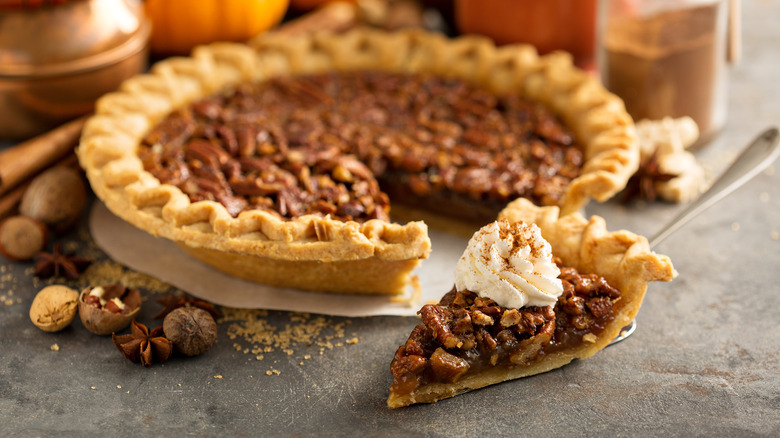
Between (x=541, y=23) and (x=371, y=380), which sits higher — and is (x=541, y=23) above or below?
above

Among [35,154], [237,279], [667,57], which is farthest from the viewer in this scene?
[667,57]

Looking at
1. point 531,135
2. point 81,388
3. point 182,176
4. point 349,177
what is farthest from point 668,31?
point 81,388

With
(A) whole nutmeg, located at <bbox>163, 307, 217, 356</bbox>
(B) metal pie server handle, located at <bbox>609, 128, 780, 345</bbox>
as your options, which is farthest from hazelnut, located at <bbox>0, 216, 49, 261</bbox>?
(B) metal pie server handle, located at <bbox>609, 128, 780, 345</bbox>

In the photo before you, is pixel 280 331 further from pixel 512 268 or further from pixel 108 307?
pixel 512 268

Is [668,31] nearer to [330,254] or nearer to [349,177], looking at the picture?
[349,177]

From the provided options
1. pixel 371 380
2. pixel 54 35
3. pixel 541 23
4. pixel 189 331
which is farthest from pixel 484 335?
pixel 54 35

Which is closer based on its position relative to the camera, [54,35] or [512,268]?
[512,268]

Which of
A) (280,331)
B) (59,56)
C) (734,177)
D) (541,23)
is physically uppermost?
(59,56)
